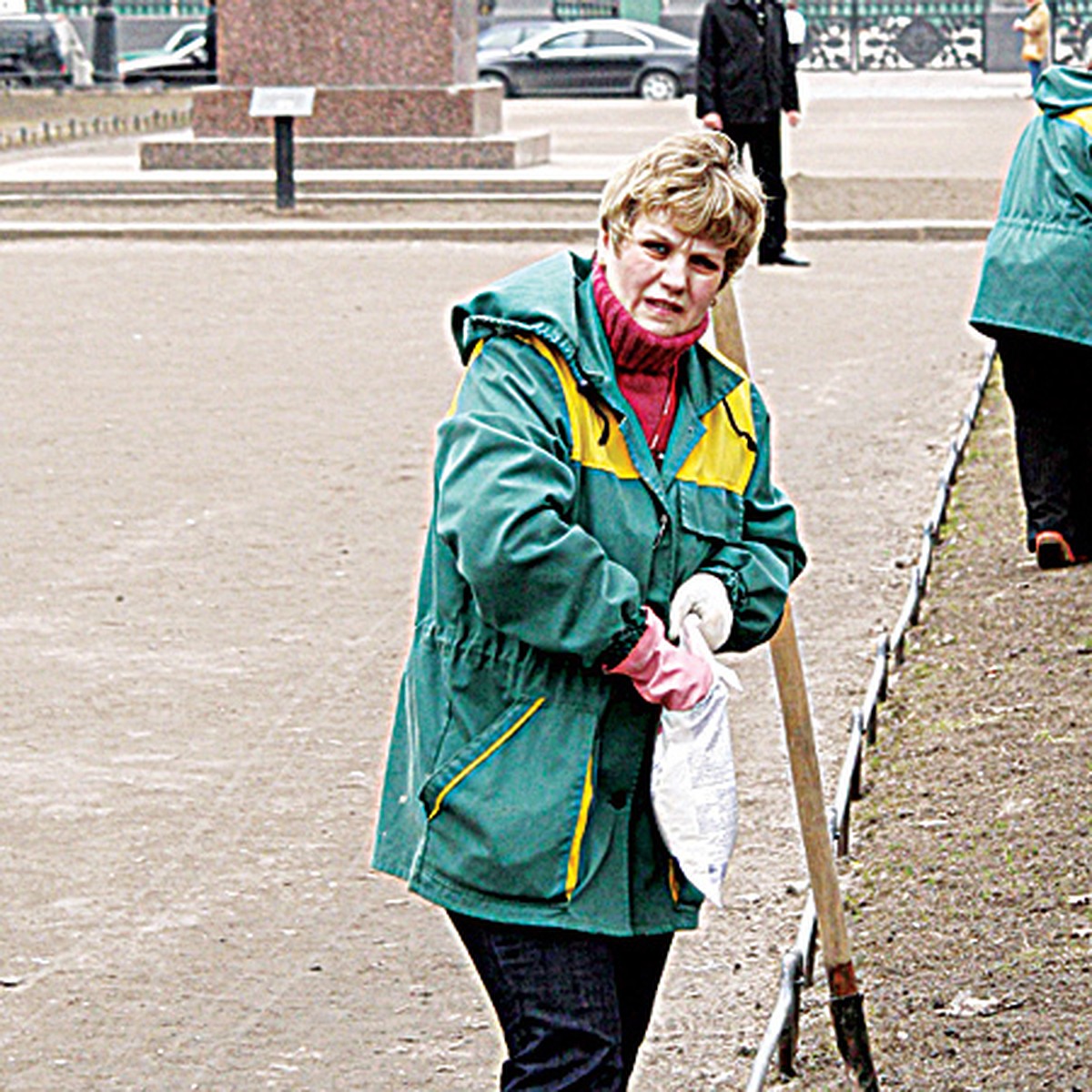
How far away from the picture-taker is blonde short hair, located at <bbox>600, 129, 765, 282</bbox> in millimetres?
2846

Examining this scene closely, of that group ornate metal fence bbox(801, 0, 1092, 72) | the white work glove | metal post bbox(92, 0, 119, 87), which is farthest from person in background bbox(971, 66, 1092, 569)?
ornate metal fence bbox(801, 0, 1092, 72)

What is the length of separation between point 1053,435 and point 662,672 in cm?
453

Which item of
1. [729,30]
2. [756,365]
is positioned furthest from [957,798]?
[729,30]

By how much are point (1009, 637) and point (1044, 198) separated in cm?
132

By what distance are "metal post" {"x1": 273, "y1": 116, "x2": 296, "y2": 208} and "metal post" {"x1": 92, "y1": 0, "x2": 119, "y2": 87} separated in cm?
2395

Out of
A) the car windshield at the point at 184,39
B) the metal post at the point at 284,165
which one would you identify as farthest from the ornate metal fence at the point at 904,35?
the metal post at the point at 284,165

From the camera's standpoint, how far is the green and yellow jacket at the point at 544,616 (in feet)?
9.09

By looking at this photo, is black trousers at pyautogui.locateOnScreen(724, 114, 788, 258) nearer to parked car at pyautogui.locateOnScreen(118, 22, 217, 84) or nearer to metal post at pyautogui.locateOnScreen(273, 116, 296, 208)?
metal post at pyautogui.locateOnScreen(273, 116, 296, 208)

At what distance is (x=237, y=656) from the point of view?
6457mm

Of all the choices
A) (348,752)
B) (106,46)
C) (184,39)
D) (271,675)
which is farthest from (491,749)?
(184,39)

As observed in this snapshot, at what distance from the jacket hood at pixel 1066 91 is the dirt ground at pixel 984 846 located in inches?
55.4

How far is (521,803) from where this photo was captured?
2.82 metres

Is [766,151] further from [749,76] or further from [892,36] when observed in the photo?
[892,36]

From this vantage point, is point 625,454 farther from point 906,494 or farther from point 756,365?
point 756,365
